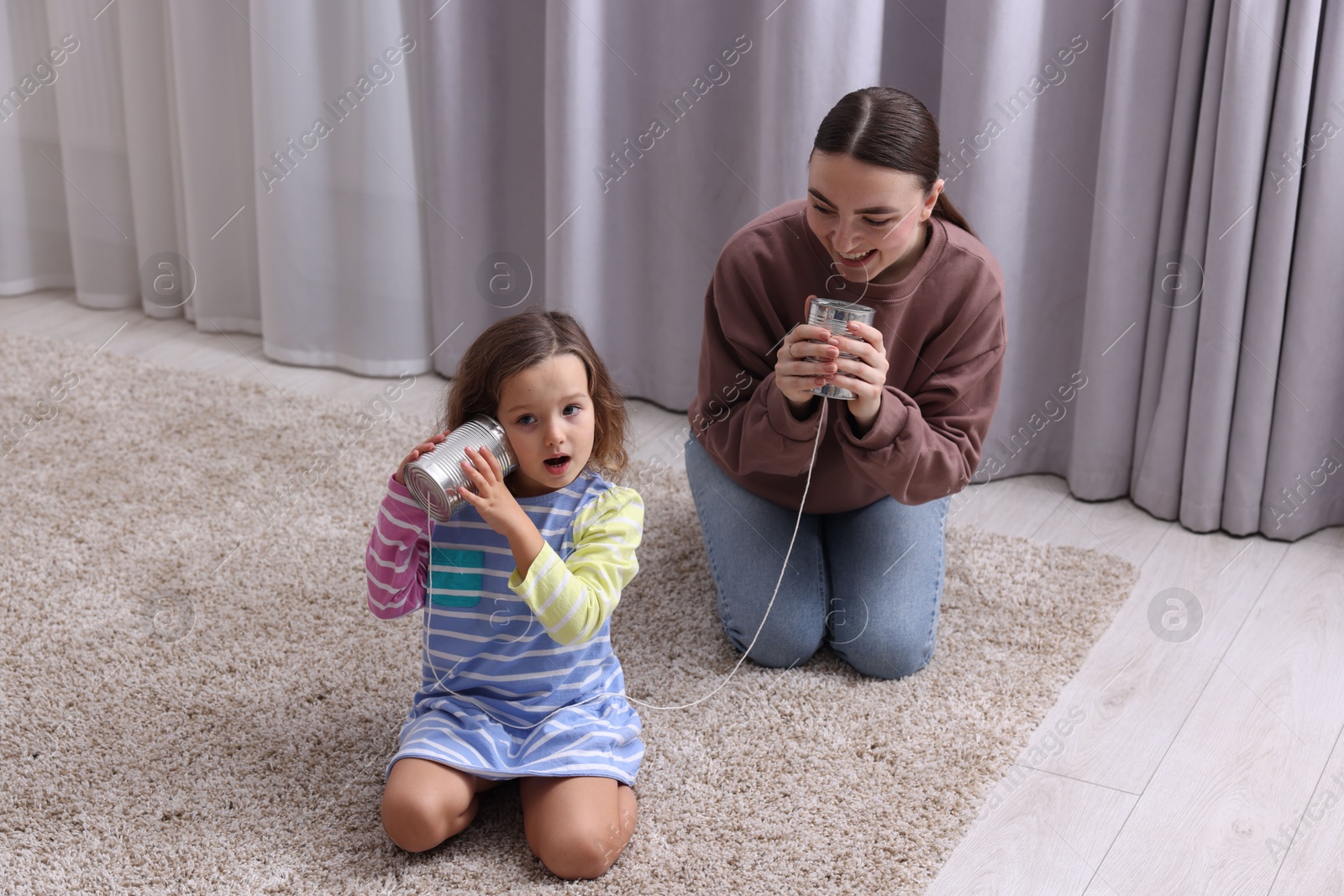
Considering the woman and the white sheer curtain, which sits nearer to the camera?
the woman

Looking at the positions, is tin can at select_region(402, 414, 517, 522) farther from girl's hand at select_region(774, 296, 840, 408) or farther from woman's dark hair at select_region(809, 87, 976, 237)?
woman's dark hair at select_region(809, 87, 976, 237)

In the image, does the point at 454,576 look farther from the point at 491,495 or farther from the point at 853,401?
the point at 853,401

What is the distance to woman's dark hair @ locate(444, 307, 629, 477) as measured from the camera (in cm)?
118

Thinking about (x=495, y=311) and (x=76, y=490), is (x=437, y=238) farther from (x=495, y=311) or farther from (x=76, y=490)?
(x=76, y=490)

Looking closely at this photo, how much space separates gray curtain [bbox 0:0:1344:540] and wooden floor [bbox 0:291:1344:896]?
86 millimetres

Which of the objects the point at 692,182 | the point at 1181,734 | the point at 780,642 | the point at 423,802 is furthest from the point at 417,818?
the point at 692,182

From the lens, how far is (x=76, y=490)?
1.92 metres

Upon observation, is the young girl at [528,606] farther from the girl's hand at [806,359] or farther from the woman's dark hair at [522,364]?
the girl's hand at [806,359]

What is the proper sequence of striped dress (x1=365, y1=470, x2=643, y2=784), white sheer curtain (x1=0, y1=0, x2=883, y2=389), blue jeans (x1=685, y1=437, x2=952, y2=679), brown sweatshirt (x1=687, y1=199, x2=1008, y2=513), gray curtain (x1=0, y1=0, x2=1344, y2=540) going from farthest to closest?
white sheer curtain (x1=0, y1=0, x2=883, y2=389) → gray curtain (x1=0, y1=0, x2=1344, y2=540) → blue jeans (x1=685, y1=437, x2=952, y2=679) → brown sweatshirt (x1=687, y1=199, x2=1008, y2=513) → striped dress (x1=365, y1=470, x2=643, y2=784)

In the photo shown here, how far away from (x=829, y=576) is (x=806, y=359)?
0.42 meters

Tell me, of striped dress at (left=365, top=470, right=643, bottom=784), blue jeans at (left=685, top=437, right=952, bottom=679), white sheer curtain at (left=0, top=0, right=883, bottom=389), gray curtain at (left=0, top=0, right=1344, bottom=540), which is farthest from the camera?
white sheer curtain at (left=0, top=0, right=883, bottom=389)

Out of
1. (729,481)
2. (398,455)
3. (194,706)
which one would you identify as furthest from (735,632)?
(398,455)

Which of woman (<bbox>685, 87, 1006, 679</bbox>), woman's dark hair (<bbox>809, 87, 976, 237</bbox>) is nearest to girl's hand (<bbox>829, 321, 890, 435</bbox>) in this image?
woman (<bbox>685, 87, 1006, 679</bbox>)

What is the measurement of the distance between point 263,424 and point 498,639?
3.58 ft
